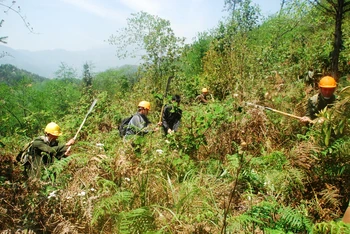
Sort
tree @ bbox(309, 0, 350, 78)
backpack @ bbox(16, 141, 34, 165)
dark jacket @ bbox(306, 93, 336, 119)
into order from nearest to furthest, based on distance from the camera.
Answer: backpack @ bbox(16, 141, 34, 165) < dark jacket @ bbox(306, 93, 336, 119) < tree @ bbox(309, 0, 350, 78)

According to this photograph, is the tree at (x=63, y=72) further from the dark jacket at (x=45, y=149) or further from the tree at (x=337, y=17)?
the tree at (x=337, y=17)

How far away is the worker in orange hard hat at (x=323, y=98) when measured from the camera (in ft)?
16.0

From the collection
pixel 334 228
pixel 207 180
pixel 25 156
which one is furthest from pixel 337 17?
pixel 25 156

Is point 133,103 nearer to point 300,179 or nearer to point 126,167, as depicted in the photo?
point 126,167

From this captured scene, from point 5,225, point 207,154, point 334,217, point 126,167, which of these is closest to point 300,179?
point 334,217

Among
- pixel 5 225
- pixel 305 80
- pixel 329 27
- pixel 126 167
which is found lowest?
pixel 5 225

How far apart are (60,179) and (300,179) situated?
120 inches

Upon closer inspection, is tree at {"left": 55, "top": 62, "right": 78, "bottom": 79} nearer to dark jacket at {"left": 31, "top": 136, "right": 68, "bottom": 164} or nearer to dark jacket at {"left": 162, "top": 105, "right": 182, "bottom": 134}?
dark jacket at {"left": 162, "top": 105, "right": 182, "bottom": 134}

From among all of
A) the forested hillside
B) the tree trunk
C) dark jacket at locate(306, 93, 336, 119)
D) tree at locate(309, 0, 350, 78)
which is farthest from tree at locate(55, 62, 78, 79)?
dark jacket at locate(306, 93, 336, 119)

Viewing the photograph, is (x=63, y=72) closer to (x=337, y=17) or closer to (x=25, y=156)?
(x=25, y=156)

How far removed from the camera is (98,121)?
27.1 feet

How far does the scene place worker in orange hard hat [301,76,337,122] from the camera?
4879 millimetres

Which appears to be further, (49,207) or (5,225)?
(49,207)

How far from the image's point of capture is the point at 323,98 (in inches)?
196
